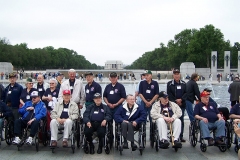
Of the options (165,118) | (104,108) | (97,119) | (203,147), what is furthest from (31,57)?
(203,147)

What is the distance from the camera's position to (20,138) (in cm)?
720

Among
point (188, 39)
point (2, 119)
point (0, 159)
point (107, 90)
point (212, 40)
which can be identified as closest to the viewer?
point (0, 159)

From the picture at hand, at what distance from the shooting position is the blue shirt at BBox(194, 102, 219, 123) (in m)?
7.37

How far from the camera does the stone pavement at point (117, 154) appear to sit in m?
6.65

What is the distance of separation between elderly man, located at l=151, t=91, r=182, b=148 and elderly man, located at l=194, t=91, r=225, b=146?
0.54m

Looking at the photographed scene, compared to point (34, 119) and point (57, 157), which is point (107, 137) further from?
point (34, 119)

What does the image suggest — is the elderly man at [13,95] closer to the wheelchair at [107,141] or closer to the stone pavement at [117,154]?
the stone pavement at [117,154]

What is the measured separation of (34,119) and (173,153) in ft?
11.1

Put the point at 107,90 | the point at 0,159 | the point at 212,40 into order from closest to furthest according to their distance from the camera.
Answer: the point at 0,159 < the point at 107,90 < the point at 212,40

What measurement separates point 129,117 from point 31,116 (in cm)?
242

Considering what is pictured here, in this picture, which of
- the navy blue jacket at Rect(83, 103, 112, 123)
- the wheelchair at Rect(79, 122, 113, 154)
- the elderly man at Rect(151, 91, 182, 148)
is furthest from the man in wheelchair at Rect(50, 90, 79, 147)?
the elderly man at Rect(151, 91, 182, 148)

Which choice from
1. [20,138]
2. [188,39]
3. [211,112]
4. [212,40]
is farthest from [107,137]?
[188,39]

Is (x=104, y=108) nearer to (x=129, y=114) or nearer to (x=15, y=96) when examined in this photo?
(x=129, y=114)

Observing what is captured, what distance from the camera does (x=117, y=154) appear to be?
6.97m
